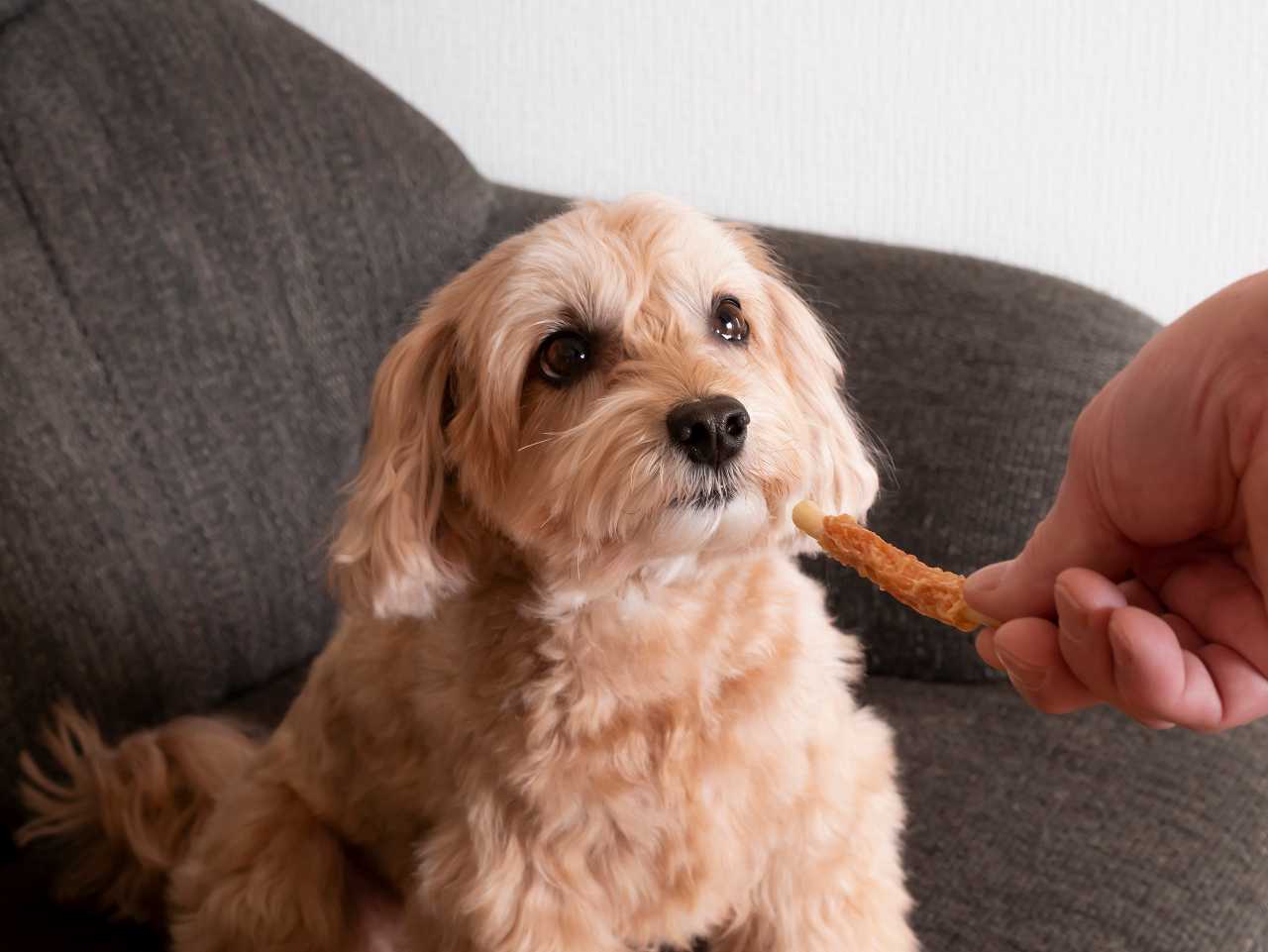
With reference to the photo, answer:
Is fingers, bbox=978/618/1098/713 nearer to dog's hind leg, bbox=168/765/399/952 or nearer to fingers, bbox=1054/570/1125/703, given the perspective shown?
fingers, bbox=1054/570/1125/703

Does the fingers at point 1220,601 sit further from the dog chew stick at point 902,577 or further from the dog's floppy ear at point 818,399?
the dog's floppy ear at point 818,399

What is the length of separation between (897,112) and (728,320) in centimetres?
82

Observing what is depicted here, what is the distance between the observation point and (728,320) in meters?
1.12

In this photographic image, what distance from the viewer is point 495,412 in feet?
3.52

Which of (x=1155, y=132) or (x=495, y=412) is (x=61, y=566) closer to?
(x=495, y=412)

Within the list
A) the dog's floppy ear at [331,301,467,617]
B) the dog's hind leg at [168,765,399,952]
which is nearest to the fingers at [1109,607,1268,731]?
the dog's floppy ear at [331,301,467,617]

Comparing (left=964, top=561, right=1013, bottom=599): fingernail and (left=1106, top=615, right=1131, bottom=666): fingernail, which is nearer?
(left=1106, top=615, right=1131, bottom=666): fingernail

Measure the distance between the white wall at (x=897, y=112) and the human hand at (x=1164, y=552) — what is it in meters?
1.08

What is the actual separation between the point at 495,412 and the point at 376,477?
13 centimetres

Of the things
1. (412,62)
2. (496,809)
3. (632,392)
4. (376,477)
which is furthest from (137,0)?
(496,809)

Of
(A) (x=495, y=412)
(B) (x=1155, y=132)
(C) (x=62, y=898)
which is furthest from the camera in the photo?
(B) (x=1155, y=132)

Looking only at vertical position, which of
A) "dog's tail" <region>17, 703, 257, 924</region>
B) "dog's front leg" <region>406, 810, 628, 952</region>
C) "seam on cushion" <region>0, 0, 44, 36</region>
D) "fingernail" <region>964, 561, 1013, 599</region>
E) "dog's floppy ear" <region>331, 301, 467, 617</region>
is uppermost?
"seam on cushion" <region>0, 0, 44, 36</region>

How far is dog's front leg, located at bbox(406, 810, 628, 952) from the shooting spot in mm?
1005

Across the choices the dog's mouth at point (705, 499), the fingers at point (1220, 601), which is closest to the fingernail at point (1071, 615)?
the fingers at point (1220, 601)
